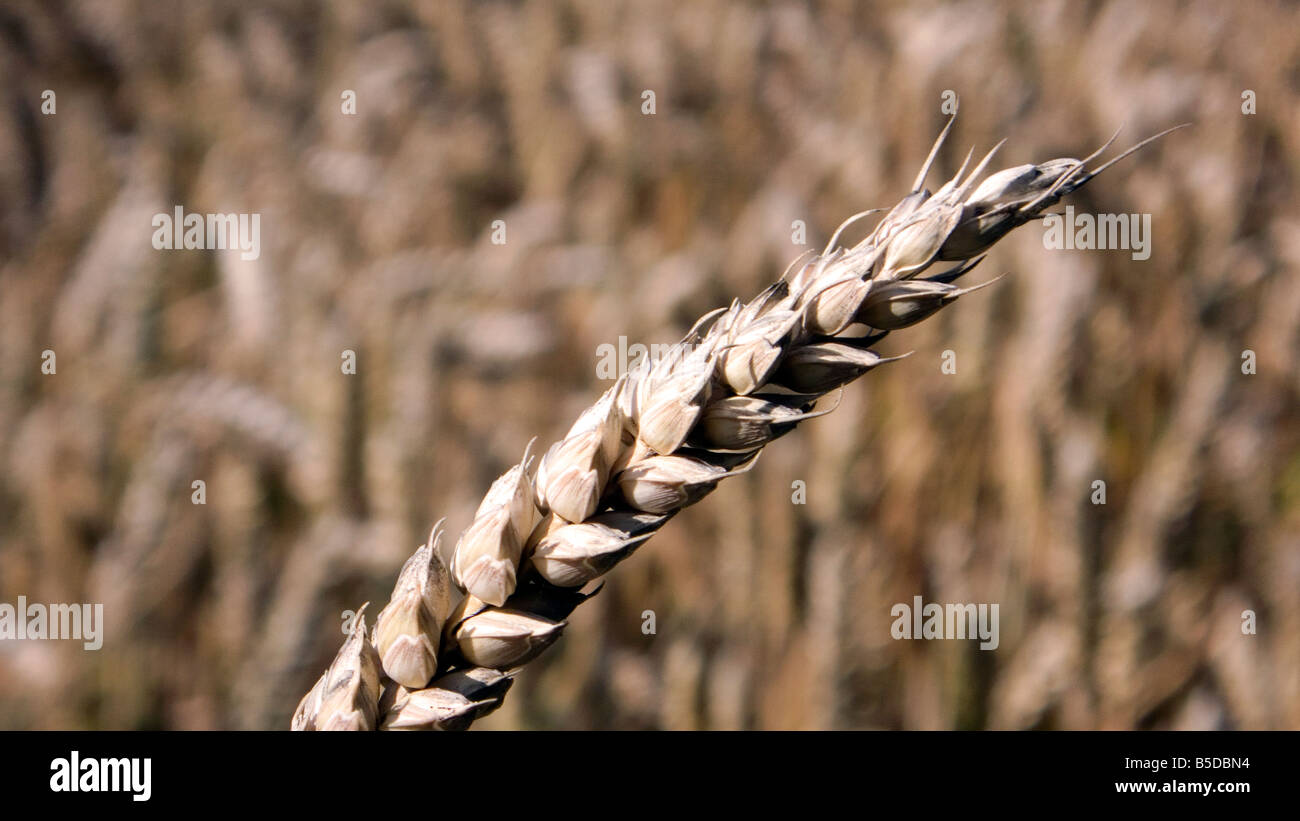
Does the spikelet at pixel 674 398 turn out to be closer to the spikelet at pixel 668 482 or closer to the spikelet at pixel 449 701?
the spikelet at pixel 668 482

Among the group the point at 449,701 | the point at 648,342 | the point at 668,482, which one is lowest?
the point at 449,701

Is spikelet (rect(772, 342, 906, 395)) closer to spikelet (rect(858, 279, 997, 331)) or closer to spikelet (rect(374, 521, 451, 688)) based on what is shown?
spikelet (rect(858, 279, 997, 331))

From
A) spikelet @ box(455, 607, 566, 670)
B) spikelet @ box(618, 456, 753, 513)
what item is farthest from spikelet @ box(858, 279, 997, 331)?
spikelet @ box(455, 607, 566, 670)

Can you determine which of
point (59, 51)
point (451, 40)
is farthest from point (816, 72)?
point (59, 51)

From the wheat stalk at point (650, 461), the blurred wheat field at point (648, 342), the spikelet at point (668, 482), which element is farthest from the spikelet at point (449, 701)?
the blurred wheat field at point (648, 342)

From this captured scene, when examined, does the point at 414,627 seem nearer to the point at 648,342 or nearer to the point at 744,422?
the point at 744,422

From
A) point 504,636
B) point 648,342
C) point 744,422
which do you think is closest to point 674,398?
point 744,422
